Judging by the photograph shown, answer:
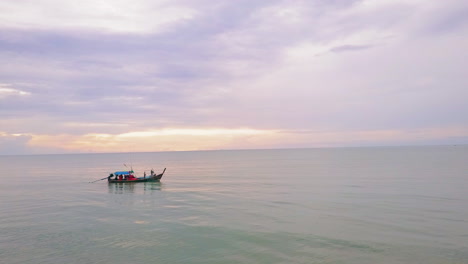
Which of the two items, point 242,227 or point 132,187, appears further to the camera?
point 132,187

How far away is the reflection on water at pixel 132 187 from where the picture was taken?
5481 cm

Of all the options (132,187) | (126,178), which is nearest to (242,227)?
(132,187)

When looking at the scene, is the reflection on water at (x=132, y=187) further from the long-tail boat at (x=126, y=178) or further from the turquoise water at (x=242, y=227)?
the turquoise water at (x=242, y=227)

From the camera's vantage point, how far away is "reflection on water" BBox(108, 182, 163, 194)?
2158 inches

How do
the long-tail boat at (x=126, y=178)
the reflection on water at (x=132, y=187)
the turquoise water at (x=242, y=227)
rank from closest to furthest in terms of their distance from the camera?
the turquoise water at (x=242, y=227) → the reflection on water at (x=132, y=187) → the long-tail boat at (x=126, y=178)

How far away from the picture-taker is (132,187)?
5969 cm

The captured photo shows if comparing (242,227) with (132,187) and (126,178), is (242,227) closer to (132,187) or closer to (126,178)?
(132,187)

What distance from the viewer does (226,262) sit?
20859 millimetres

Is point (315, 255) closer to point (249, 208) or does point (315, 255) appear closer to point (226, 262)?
point (226, 262)

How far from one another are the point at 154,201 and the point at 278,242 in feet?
80.0

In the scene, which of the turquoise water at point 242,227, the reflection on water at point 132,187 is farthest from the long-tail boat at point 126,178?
the turquoise water at point 242,227

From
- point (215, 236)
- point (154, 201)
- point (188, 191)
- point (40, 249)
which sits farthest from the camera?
point (188, 191)

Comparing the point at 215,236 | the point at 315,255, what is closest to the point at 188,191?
the point at 215,236

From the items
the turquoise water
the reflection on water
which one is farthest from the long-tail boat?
the turquoise water
